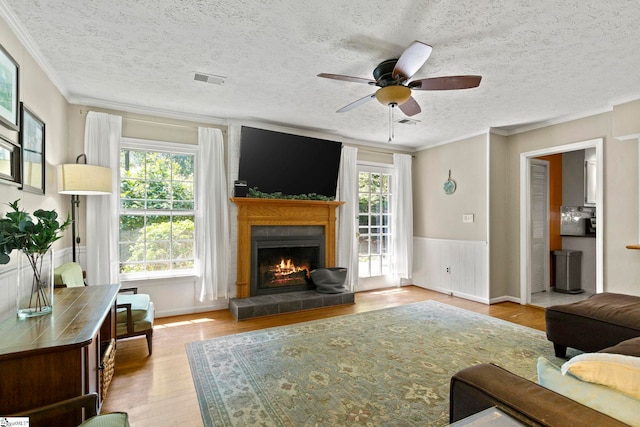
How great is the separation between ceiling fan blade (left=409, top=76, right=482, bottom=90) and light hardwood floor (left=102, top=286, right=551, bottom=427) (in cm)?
286

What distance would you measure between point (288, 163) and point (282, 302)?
Result: 1.93 metres

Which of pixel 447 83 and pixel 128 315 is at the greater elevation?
pixel 447 83

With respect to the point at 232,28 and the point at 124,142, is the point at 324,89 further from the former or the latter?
the point at 124,142

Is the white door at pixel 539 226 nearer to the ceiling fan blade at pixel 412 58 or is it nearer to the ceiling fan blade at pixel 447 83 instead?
the ceiling fan blade at pixel 447 83

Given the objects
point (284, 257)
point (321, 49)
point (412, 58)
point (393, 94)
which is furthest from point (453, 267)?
point (321, 49)

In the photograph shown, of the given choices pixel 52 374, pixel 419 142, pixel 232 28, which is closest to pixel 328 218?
pixel 419 142

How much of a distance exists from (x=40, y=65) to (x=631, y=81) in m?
5.35

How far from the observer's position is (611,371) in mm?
984

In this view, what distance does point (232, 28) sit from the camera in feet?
7.32

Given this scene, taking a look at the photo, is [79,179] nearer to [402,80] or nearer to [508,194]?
[402,80]

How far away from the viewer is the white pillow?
0.95m

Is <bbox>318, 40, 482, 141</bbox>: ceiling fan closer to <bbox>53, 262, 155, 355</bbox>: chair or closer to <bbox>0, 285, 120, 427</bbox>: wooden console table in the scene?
<bbox>0, 285, 120, 427</bbox>: wooden console table

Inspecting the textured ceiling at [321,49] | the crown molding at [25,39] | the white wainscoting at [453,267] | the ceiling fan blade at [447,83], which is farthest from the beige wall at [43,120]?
the white wainscoting at [453,267]

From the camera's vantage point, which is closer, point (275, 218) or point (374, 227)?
point (275, 218)
